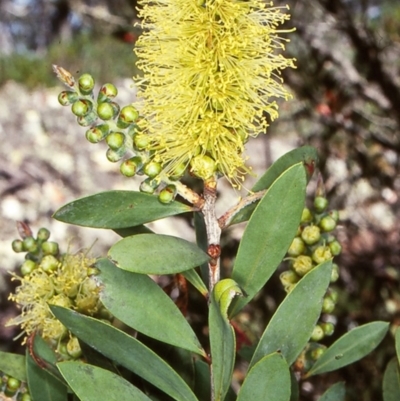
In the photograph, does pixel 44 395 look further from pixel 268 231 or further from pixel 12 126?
pixel 12 126

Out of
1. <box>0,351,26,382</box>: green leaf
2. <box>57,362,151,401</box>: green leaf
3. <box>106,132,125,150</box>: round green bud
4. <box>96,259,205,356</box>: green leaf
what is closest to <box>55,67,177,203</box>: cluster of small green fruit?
<box>106,132,125,150</box>: round green bud

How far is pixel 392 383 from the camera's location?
2.92 ft

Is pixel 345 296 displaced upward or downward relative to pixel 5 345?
upward

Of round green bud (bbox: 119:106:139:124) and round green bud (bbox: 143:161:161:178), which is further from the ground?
round green bud (bbox: 119:106:139:124)

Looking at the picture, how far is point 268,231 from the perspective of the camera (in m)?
0.78

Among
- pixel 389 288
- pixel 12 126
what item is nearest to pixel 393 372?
pixel 389 288

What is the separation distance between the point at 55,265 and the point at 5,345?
6.65 ft

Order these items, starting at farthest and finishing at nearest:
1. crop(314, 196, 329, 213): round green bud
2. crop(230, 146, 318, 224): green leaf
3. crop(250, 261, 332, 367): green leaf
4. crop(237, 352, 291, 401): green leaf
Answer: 1. crop(314, 196, 329, 213): round green bud
2. crop(230, 146, 318, 224): green leaf
3. crop(250, 261, 332, 367): green leaf
4. crop(237, 352, 291, 401): green leaf

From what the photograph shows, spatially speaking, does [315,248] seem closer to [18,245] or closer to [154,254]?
[154,254]

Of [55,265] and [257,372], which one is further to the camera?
Result: [55,265]

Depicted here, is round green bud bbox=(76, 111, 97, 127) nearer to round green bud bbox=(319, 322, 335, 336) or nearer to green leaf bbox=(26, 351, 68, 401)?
green leaf bbox=(26, 351, 68, 401)

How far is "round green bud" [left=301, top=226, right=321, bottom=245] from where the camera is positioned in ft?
3.18

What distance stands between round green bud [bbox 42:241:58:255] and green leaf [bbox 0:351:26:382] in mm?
165

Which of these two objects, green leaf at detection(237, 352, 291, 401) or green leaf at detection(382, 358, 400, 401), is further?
green leaf at detection(382, 358, 400, 401)
